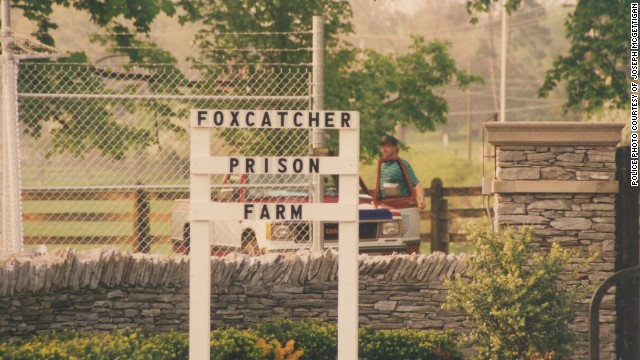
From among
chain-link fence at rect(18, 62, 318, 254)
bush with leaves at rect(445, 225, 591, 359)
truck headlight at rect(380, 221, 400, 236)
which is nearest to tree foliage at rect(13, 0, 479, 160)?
chain-link fence at rect(18, 62, 318, 254)

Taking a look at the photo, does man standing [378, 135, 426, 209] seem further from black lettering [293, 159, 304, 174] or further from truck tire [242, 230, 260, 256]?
black lettering [293, 159, 304, 174]

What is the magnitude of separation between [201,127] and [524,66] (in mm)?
70862

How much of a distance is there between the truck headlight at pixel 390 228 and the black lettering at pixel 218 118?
5.13 m

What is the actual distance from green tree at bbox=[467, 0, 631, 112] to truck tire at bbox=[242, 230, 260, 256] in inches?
285

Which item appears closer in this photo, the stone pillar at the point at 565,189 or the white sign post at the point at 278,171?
the white sign post at the point at 278,171

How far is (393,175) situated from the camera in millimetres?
12609

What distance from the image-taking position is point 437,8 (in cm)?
7525

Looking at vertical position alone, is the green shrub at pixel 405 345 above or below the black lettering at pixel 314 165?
below

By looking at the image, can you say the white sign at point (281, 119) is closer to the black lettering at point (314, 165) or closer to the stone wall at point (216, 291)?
the black lettering at point (314, 165)

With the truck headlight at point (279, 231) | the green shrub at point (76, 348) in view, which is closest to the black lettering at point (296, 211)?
the green shrub at point (76, 348)

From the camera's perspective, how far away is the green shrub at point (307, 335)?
326 inches

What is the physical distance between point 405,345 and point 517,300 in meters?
1.12

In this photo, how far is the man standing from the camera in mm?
12375

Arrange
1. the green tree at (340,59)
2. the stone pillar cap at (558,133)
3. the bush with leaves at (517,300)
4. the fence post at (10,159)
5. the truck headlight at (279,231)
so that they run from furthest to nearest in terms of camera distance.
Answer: the green tree at (340,59), the truck headlight at (279,231), the fence post at (10,159), the stone pillar cap at (558,133), the bush with leaves at (517,300)
